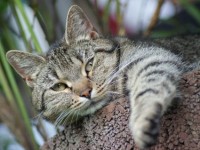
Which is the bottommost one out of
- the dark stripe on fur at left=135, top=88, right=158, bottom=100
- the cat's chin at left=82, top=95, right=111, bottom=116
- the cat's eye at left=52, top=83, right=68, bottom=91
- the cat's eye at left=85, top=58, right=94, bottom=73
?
the cat's chin at left=82, top=95, right=111, bottom=116

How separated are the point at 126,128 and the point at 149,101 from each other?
0.21 m

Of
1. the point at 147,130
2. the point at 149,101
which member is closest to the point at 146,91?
the point at 149,101

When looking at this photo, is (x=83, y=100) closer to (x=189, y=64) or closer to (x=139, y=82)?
(x=139, y=82)

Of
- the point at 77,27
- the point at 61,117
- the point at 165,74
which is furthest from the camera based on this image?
the point at 77,27

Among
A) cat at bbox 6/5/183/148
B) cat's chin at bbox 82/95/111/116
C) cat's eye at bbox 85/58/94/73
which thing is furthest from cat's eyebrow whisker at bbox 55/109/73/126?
cat's eye at bbox 85/58/94/73

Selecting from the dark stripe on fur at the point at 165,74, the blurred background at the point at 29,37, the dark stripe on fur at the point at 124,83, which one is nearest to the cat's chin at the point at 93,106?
the dark stripe on fur at the point at 124,83

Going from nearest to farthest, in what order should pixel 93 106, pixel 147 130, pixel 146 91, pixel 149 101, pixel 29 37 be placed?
1. pixel 147 130
2. pixel 149 101
3. pixel 146 91
4. pixel 93 106
5. pixel 29 37

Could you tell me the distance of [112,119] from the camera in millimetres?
2176

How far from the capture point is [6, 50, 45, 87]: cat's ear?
2703 mm

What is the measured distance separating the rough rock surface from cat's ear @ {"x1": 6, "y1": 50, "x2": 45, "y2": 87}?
0.45m

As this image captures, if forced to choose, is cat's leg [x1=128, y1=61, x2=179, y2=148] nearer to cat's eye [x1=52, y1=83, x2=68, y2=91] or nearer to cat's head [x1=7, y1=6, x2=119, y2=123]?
cat's head [x1=7, y1=6, x2=119, y2=123]

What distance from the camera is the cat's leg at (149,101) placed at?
1811mm

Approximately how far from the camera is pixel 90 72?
2.51m

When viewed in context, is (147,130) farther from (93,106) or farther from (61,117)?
(61,117)
